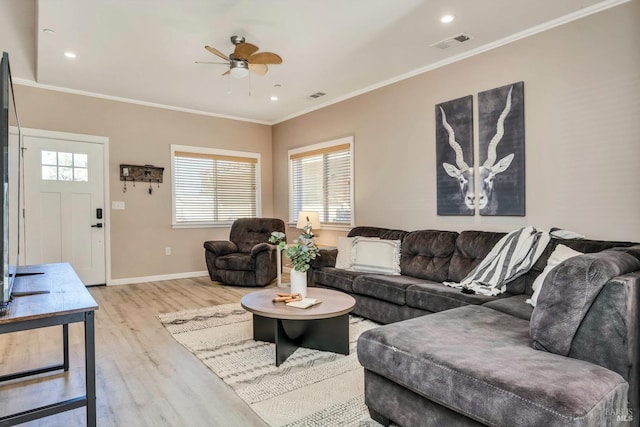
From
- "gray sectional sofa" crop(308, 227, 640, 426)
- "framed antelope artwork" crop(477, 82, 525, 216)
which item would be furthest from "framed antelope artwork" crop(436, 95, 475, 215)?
"gray sectional sofa" crop(308, 227, 640, 426)

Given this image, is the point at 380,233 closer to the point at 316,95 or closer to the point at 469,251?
the point at 469,251

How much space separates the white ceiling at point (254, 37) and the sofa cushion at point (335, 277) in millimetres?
2282

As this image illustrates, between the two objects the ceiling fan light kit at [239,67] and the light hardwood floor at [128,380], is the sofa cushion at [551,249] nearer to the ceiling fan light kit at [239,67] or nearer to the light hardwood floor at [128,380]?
the light hardwood floor at [128,380]

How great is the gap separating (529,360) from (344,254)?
281 cm

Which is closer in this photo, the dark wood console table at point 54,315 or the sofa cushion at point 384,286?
the dark wood console table at point 54,315

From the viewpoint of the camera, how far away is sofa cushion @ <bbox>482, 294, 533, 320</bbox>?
7.55 feet

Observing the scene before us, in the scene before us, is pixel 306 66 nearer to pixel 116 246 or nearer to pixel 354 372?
pixel 354 372

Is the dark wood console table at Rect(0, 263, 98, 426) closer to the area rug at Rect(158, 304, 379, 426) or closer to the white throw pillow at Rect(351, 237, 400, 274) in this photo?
the area rug at Rect(158, 304, 379, 426)

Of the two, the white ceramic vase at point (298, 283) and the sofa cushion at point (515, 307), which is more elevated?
the white ceramic vase at point (298, 283)

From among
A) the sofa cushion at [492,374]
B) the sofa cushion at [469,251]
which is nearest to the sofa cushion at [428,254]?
the sofa cushion at [469,251]

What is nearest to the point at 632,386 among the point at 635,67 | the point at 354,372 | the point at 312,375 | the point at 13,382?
the point at 354,372

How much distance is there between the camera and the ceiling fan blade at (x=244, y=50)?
3.35m

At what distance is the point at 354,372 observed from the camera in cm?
258

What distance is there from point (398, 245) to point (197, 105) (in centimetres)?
390
